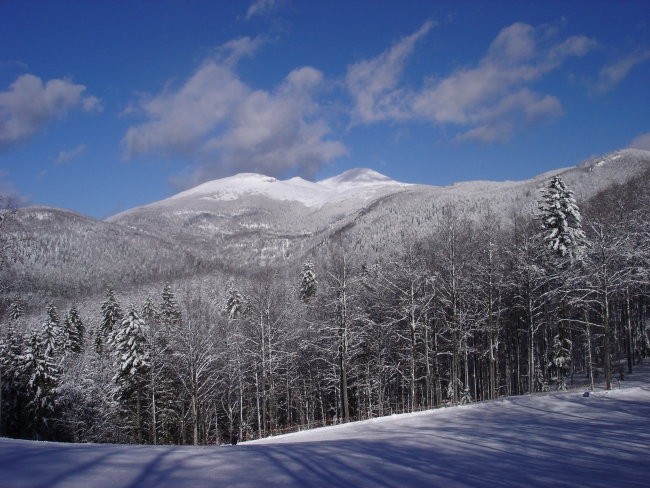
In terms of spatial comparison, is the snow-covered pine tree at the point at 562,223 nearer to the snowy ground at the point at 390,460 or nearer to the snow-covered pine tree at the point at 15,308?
the snowy ground at the point at 390,460

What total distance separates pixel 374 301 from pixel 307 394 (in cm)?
1193

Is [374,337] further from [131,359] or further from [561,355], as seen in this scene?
[131,359]

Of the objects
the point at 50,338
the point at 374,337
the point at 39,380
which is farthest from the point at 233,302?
the point at 374,337

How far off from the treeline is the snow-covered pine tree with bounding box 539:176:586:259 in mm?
95

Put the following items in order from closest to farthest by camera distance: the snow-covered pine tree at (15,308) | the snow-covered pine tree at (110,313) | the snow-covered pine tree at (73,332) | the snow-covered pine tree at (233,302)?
the snow-covered pine tree at (15,308) → the snow-covered pine tree at (110,313) → the snow-covered pine tree at (73,332) → the snow-covered pine tree at (233,302)

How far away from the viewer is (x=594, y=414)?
21.1 metres

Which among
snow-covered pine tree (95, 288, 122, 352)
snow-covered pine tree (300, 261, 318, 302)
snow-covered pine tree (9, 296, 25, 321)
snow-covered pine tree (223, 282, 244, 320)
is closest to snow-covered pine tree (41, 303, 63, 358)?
snow-covered pine tree (9, 296, 25, 321)

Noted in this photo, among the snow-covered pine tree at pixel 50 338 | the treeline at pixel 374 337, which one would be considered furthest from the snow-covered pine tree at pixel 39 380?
the snow-covered pine tree at pixel 50 338

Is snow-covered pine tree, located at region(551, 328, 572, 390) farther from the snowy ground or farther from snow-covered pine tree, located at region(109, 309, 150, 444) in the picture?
snow-covered pine tree, located at region(109, 309, 150, 444)

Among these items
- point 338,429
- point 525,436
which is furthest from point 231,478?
point 338,429

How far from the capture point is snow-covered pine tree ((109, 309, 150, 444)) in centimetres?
3619

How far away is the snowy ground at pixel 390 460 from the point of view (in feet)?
31.4

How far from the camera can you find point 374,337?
3834 centimetres

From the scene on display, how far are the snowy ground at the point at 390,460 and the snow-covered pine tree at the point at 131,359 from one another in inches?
944
